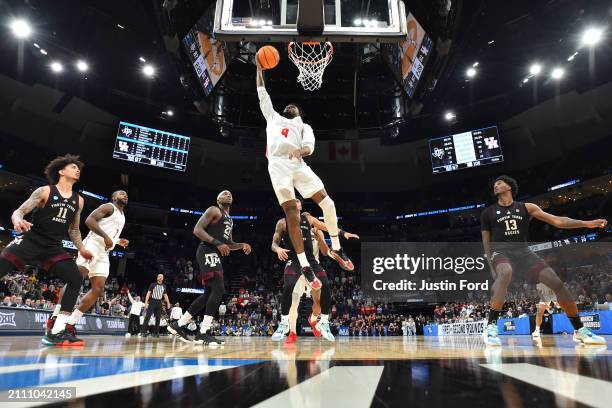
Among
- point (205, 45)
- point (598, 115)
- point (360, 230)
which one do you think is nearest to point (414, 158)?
point (360, 230)

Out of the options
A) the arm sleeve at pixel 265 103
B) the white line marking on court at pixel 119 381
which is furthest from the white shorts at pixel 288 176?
the white line marking on court at pixel 119 381

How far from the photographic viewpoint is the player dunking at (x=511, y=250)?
4.51 metres

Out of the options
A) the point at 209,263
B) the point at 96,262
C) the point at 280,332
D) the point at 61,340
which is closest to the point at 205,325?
the point at 209,263

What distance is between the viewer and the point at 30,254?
414 cm

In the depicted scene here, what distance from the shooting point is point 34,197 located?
4.20m

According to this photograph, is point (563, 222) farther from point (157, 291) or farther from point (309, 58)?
point (157, 291)

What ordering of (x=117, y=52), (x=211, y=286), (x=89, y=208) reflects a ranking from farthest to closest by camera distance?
(x=89, y=208)
(x=117, y=52)
(x=211, y=286)

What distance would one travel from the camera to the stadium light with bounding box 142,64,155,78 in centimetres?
1579

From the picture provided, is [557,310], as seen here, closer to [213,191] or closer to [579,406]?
[579,406]

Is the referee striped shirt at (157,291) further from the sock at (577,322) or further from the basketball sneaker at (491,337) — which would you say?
the sock at (577,322)

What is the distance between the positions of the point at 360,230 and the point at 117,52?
715 inches

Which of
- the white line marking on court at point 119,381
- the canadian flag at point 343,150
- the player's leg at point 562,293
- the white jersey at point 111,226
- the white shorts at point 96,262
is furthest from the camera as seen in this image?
the canadian flag at point 343,150

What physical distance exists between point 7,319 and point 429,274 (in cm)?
2010

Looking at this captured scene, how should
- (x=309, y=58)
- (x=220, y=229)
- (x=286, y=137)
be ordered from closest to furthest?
1. (x=286, y=137)
2. (x=220, y=229)
3. (x=309, y=58)
